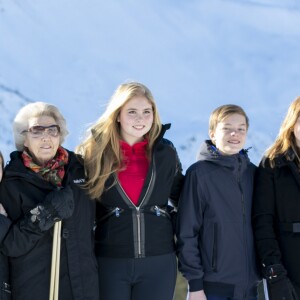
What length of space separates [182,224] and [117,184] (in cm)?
56

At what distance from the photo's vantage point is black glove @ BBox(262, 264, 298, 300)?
3.70 meters

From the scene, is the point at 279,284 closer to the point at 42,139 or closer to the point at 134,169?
the point at 134,169

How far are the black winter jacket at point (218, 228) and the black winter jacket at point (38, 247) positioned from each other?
0.73 metres

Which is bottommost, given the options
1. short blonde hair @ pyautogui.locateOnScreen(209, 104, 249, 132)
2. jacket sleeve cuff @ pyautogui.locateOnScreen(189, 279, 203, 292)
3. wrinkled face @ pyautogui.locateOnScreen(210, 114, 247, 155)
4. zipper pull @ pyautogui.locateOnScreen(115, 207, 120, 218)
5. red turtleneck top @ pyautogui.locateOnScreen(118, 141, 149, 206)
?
jacket sleeve cuff @ pyautogui.locateOnScreen(189, 279, 203, 292)

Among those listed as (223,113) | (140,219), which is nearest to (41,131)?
(140,219)

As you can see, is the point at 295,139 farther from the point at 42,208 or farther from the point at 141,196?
the point at 42,208

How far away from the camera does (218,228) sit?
3.97 m

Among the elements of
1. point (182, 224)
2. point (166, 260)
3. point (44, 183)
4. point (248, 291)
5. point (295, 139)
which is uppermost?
point (295, 139)

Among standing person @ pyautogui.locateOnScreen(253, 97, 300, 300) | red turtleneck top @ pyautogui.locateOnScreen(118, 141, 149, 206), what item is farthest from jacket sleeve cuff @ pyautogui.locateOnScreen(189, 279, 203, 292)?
red turtleneck top @ pyautogui.locateOnScreen(118, 141, 149, 206)

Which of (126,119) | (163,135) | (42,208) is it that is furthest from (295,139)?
(42,208)

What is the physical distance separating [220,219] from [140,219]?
59 centimetres

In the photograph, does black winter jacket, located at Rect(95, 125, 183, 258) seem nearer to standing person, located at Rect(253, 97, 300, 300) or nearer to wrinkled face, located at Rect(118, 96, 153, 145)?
wrinkled face, located at Rect(118, 96, 153, 145)

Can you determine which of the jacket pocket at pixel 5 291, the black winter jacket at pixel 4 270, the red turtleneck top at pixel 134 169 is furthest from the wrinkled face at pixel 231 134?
the jacket pocket at pixel 5 291

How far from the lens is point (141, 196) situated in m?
3.89
